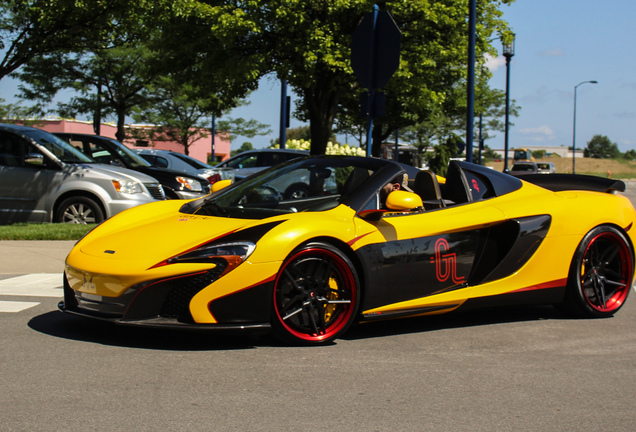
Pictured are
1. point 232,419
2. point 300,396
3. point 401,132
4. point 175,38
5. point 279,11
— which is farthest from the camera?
point 401,132

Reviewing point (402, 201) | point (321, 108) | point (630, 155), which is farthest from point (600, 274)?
point (630, 155)

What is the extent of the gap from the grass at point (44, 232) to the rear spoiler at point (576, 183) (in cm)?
600

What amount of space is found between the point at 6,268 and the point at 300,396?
208 inches

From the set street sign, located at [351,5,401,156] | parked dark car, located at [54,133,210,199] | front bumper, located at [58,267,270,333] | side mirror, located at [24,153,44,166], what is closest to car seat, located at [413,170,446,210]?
front bumper, located at [58,267,270,333]

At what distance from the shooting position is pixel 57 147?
1184 cm

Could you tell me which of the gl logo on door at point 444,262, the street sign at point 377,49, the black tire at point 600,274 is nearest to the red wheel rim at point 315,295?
the gl logo on door at point 444,262

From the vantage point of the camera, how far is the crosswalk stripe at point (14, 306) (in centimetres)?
593

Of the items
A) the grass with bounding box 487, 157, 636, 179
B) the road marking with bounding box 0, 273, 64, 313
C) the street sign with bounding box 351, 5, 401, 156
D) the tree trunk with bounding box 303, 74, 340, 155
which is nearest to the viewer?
the road marking with bounding box 0, 273, 64, 313

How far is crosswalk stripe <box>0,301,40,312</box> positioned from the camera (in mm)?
5926

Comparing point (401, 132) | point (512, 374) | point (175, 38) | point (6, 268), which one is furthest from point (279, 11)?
point (401, 132)

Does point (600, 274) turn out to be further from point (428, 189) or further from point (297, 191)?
point (297, 191)

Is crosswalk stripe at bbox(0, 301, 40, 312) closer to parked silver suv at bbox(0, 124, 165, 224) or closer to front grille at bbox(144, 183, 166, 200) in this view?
parked silver suv at bbox(0, 124, 165, 224)

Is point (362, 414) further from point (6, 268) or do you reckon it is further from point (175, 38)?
point (175, 38)

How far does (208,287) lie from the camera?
445cm
